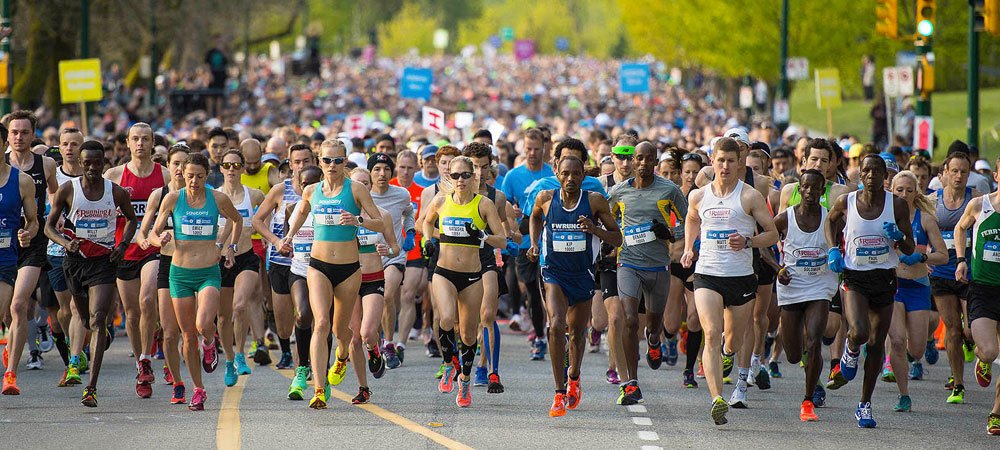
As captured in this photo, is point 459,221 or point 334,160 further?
point 459,221

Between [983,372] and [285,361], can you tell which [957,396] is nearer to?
[983,372]

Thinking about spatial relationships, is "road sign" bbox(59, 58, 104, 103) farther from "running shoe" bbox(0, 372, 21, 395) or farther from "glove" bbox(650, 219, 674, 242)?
"glove" bbox(650, 219, 674, 242)

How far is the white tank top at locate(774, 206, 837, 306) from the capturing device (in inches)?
454

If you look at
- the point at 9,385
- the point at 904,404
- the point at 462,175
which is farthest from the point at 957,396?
the point at 9,385

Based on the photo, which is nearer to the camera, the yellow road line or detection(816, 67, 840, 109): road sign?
the yellow road line

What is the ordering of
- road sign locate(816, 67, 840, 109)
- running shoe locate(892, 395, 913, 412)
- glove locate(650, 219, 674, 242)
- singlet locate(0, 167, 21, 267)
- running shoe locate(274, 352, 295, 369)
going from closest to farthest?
1. running shoe locate(892, 395, 913, 412)
2. glove locate(650, 219, 674, 242)
3. singlet locate(0, 167, 21, 267)
4. running shoe locate(274, 352, 295, 369)
5. road sign locate(816, 67, 840, 109)

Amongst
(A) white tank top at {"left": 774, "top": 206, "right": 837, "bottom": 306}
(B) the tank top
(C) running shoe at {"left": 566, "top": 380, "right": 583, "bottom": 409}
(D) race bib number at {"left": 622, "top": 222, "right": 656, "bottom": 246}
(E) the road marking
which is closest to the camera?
(E) the road marking

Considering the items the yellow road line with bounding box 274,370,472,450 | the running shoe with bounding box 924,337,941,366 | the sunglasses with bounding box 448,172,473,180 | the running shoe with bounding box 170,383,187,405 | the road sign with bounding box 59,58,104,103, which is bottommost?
the running shoe with bounding box 924,337,941,366

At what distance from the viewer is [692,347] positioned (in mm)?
12961

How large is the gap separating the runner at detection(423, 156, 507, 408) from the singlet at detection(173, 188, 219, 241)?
59.9 inches

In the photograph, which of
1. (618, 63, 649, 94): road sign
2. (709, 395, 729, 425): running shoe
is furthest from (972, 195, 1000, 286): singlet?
(618, 63, 649, 94): road sign

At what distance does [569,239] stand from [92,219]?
11.4ft

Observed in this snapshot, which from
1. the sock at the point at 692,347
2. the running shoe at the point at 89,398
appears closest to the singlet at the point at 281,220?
the running shoe at the point at 89,398

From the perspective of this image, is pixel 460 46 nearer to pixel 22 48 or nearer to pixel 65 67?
pixel 22 48
